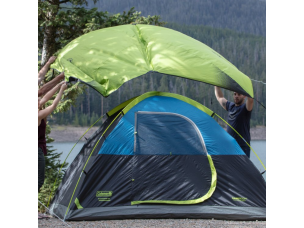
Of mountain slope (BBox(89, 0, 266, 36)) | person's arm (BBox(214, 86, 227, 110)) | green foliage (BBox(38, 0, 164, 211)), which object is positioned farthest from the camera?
mountain slope (BBox(89, 0, 266, 36))

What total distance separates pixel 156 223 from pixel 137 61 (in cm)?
214

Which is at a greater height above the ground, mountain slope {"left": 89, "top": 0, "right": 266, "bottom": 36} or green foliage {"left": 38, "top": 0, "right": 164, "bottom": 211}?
mountain slope {"left": 89, "top": 0, "right": 266, "bottom": 36}

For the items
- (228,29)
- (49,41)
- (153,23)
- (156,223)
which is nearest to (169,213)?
(156,223)

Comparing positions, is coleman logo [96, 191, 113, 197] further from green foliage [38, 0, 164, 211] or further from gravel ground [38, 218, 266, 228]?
green foliage [38, 0, 164, 211]

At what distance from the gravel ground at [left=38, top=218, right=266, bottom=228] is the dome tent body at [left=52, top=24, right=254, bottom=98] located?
163 centimetres

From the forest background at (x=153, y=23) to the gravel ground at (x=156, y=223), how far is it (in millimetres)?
1278

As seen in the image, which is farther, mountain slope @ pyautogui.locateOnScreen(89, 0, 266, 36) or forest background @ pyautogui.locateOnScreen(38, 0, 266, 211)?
mountain slope @ pyautogui.locateOnScreen(89, 0, 266, 36)

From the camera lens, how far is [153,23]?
9352 millimetres

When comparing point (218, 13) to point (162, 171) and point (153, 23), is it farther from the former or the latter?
point (162, 171)

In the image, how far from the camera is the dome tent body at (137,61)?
16.5ft

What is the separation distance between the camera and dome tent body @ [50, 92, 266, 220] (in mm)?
5086

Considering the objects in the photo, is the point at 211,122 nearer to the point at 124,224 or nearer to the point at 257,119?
the point at 124,224

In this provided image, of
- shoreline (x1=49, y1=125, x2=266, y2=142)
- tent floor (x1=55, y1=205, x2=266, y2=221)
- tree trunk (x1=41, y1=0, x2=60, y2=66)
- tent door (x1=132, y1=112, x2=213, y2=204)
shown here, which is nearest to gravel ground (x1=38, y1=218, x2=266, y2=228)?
tent floor (x1=55, y1=205, x2=266, y2=221)
